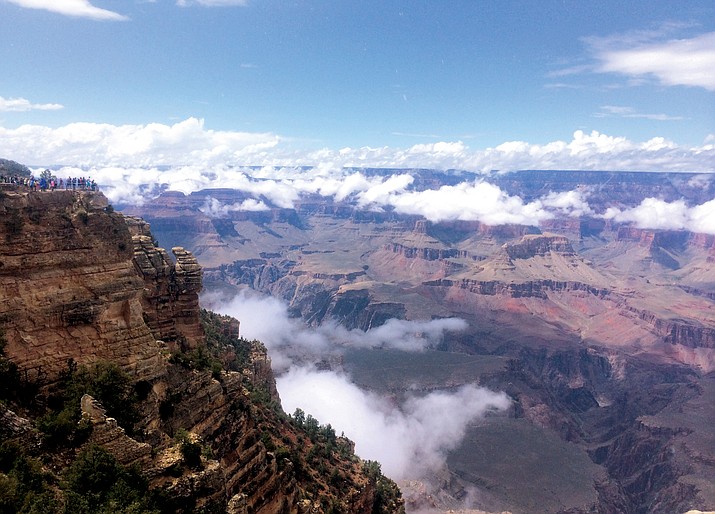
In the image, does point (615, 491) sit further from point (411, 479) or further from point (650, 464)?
point (411, 479)

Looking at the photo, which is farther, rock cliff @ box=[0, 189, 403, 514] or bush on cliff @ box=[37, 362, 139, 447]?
rock cliff @ box=[0, 189, 403, 514]

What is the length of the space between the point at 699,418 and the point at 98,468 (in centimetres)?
19226

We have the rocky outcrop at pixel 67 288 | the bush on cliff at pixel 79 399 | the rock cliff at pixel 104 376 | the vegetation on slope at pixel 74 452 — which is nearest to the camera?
the vegetation on slope at pixel 74 452

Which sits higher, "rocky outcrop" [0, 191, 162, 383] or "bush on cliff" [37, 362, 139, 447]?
"rocky outcrop" [0, 191, 162, 383]

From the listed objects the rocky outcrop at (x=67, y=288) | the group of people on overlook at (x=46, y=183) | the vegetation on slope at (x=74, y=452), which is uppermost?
the group of people on overlook at (x=46, y=183)

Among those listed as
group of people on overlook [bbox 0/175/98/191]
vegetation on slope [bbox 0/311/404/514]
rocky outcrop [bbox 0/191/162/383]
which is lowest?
vegetation on slope [bbox 0/311/404/514]

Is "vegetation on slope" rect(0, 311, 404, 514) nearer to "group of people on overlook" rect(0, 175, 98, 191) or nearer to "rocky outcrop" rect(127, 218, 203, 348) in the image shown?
"rocky outcrop" rect(127, 218, 203, 348)

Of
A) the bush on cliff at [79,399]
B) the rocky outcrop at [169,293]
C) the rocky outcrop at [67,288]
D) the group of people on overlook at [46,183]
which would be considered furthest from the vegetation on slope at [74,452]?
the group of people on overlook at [46,183]

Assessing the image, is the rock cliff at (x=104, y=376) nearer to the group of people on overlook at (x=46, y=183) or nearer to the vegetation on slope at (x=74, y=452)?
the vegetation on slope at (x=74, y=452)

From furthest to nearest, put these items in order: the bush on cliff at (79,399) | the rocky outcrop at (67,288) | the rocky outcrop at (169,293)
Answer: the rocky outcrop at (169,293)
the rocky outcrop at (67,288)
the bush on cliff at (79,399)

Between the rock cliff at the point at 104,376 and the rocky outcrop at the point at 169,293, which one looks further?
the rocky outcrop at the point at 169,293

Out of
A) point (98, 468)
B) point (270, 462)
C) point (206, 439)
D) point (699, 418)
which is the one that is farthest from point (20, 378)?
point (699, 418)

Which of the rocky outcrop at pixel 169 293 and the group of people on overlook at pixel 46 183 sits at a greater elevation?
the group of people on overlook at pixel 46 183

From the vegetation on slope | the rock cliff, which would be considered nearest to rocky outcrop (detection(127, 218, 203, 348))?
the rock cliff
